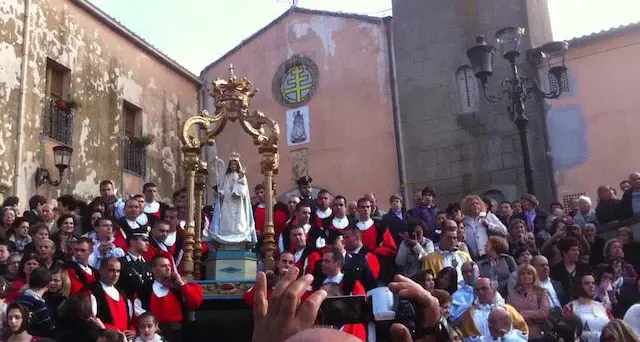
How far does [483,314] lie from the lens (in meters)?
6.68

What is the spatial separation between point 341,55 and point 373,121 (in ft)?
6.10

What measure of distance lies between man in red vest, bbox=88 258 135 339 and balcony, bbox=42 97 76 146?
8.14 m

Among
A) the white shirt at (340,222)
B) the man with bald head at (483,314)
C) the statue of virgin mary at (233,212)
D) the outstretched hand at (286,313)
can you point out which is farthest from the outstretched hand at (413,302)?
the white shirt at (340,222)

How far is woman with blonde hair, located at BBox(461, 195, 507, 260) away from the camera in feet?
30.3

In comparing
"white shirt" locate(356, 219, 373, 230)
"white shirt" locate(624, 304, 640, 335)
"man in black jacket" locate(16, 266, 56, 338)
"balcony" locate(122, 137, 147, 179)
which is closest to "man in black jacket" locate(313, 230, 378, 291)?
"white shirt" locate(356, 219, 373, 230)

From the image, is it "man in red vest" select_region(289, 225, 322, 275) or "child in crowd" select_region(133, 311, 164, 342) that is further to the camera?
"man in red vest" select_region(289, 225, 322, 275)

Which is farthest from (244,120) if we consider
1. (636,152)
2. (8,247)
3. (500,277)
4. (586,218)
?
(636,152)

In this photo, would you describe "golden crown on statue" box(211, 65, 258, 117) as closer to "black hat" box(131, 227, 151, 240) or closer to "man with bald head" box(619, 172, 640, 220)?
"black hat" box(131, 227, 151, 240)

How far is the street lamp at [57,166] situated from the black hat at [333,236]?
21.9 ft

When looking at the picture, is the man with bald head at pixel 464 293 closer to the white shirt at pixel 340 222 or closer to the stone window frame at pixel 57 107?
the white shirt at pixel 340 222

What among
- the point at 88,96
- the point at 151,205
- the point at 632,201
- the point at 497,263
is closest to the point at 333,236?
the point at 497,263

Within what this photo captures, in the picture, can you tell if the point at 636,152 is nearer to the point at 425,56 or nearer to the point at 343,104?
the point at 425,56

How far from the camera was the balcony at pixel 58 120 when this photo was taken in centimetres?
1432

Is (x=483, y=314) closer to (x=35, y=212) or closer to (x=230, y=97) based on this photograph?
(x=230, y=97)
